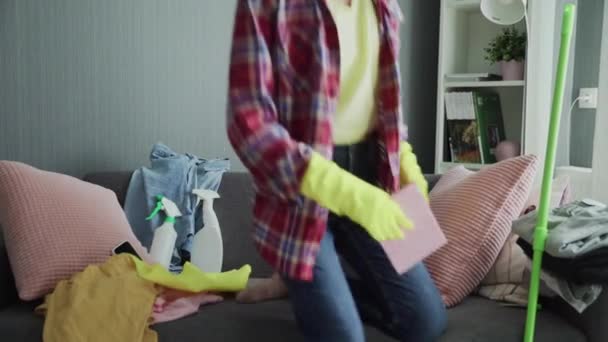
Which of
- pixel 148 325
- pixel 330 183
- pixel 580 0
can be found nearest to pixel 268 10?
pixel 330 183

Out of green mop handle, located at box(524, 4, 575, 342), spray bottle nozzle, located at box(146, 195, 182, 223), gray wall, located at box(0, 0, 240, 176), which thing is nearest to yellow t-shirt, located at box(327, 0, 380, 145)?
green mop handle, located at box(524, 4, 575, 342)

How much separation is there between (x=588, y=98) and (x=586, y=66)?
146 mm

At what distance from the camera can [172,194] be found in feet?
6.24

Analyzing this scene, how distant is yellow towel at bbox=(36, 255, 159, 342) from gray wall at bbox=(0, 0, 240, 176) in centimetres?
62

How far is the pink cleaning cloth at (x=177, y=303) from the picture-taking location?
4.57 ft

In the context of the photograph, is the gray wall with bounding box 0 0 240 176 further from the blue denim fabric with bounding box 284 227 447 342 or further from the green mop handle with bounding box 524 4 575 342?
the green mop handle with bounding box 524 4 575 342

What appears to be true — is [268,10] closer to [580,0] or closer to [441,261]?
[441,261]

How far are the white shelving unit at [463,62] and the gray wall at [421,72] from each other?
0.18 m

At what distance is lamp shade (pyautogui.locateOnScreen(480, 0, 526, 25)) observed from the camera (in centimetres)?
264

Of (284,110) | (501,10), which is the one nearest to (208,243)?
(284,110)

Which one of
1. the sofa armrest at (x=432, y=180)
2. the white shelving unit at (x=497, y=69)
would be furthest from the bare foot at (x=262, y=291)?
the white shelving unit at (x=497, y=69)

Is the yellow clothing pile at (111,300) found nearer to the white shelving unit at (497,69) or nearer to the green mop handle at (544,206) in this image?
the green mop handle at (544,206)

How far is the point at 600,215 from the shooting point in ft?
4.58

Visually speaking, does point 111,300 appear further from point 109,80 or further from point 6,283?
point 109,80
